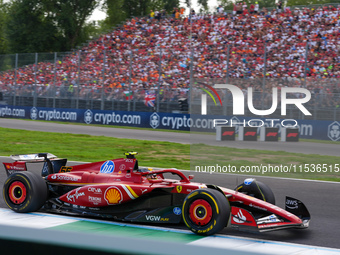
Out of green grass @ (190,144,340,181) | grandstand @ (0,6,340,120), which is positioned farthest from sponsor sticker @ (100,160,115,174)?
grandstand @ (0,6,340,120)

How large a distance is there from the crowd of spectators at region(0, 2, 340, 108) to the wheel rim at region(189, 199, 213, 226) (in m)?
12.6

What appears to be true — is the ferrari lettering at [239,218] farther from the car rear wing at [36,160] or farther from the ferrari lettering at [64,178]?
the car rear wing at [36,160]

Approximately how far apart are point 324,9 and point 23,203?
19.9 m

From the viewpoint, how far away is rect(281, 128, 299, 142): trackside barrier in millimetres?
10430

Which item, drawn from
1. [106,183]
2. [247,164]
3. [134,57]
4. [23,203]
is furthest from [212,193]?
[134,57]

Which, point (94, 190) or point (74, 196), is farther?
point (74, 196)

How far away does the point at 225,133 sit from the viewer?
1009cm

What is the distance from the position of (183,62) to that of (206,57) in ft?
3.61

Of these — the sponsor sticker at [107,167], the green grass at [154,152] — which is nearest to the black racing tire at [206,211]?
the sponsor sticker at [107,167]

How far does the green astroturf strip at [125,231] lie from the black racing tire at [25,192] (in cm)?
60

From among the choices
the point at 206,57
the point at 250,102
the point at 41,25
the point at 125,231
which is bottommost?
the point at 125,231

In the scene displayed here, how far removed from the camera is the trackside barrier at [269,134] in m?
9.95

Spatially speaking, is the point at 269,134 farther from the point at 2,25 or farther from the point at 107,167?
the point at 2,25

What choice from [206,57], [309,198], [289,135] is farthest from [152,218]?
[206,57]
